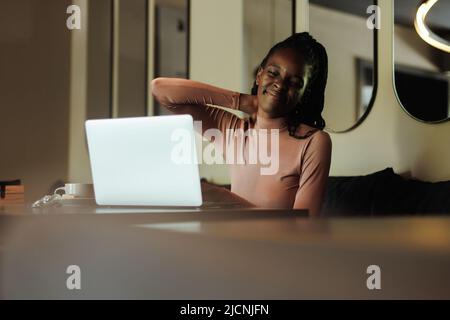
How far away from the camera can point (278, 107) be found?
188 cm

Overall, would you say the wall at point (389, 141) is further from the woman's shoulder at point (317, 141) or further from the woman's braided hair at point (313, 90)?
the woman's shoulder at point (317, 141)

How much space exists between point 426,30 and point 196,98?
0.79 m

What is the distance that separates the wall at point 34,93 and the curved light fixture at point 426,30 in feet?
7.81

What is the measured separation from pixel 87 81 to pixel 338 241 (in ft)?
10.7

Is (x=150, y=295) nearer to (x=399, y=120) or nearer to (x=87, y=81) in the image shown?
(x=399, y=120)

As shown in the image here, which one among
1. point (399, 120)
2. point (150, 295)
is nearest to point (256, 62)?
point (399, 120)

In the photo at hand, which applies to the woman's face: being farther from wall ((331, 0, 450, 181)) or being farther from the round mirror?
the round mirror

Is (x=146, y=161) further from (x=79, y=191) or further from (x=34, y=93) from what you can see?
(x=34, y=93)

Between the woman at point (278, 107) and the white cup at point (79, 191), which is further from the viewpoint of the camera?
the woman at point (278, 107)

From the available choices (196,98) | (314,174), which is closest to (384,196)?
(314,174)

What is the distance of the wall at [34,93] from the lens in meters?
3.18

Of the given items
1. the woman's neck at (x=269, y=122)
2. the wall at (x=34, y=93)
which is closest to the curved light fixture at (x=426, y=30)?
the woman's neck at (x=269, y=122)

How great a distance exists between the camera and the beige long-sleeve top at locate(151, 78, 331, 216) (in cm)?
158

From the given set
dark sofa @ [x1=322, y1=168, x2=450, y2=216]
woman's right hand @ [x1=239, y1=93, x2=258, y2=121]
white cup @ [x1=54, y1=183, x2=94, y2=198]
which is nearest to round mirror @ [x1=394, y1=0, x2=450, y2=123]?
dark sofa @ [x1=322, y1=168, x2=450, y2=216]
